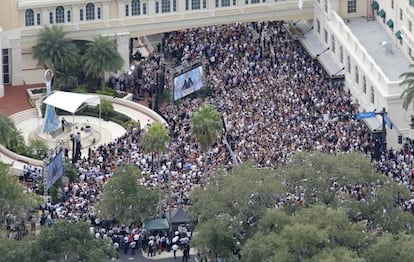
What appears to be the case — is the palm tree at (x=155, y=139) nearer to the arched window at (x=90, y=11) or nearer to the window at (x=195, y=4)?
the arched window at (x=90, y=11)

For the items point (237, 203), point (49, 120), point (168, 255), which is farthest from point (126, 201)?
point (49, 120)

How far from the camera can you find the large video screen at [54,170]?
15288cm

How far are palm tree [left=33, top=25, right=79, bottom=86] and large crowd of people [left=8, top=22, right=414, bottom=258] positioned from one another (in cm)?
563

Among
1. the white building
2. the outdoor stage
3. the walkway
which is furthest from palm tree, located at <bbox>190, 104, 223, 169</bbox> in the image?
the walkway

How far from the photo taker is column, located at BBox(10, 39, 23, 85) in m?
176

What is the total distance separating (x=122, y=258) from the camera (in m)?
146

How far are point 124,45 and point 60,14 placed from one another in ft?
19.3

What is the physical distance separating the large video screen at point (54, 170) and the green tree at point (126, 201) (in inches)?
246

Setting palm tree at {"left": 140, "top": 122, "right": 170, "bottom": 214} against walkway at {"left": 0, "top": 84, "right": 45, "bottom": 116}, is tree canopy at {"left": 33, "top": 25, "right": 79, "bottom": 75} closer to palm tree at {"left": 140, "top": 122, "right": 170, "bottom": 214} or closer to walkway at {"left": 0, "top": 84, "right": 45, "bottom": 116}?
walkway at {"left": 0, "top": 84, "right": 45, "bottom": 116}

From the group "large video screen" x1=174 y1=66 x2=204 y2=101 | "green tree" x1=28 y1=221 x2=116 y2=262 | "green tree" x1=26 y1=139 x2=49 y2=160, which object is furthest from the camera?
"large video screen" x1=174 y1=66 x2=204 y2=101

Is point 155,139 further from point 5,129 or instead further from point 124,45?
point 124,45

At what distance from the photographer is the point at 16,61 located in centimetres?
17712

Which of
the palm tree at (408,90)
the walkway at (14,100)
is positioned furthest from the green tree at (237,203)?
the walkway at (14,100)

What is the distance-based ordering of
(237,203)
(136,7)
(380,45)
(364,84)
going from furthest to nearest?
(136,7) < (380,45) < (364,84) < (237,203)
